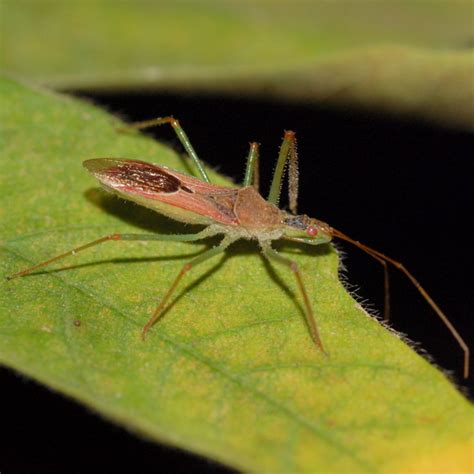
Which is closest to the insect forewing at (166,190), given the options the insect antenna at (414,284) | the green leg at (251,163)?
the green leg at (251,163)

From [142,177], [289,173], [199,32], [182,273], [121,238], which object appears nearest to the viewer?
[182,273]

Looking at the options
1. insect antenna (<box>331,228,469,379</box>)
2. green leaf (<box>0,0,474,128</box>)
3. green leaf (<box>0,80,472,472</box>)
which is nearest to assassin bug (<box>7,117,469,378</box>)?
insect antenna (<box>331,228,469,379</box>)

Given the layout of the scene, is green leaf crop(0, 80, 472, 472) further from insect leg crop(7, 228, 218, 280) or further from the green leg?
the green leg

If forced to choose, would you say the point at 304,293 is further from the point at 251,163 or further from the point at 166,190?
the point at 251,163

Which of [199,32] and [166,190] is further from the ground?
[199,32]

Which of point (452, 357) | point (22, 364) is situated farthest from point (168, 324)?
point (452, 357)

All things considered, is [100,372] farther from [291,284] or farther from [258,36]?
[258,36]

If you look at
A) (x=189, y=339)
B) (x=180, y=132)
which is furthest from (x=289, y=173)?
(x=189, y=339)
